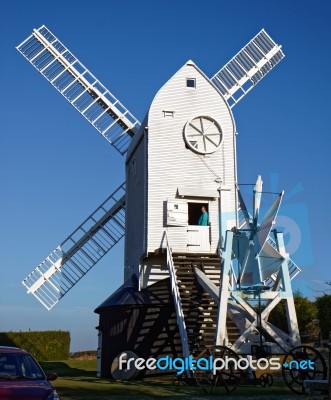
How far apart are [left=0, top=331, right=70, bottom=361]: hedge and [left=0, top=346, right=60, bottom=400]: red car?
28098 mm

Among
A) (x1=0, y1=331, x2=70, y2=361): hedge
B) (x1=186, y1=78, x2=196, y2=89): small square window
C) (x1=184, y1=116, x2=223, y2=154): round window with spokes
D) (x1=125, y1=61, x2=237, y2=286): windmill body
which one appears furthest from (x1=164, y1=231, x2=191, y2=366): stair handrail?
(x1=0, y1=331, x2=70, y2=361): hedge

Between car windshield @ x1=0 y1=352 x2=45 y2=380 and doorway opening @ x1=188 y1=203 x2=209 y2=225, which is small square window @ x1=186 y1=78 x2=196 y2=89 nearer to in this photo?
doorway opening @ x1=188 y1=203 x2=209 y2=225

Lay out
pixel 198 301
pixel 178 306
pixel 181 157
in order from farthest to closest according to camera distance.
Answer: pixel 181 157, pixel 198 301, pixel 178 306

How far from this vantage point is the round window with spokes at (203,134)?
23.1m

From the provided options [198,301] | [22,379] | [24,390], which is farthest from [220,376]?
[24,390]

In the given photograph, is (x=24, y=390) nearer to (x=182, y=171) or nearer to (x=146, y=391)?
(x=146, y=391)

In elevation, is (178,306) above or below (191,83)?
below

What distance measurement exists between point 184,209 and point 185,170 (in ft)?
5.22

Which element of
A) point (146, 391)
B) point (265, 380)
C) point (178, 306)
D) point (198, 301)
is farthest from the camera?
point (198, 301)

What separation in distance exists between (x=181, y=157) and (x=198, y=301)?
5.73 m

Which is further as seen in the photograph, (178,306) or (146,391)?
(178,306)

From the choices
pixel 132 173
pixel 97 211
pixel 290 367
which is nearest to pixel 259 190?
pixel 290 367

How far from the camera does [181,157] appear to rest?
22.9 metres

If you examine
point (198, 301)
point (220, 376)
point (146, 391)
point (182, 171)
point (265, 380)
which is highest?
point (182, 171)
